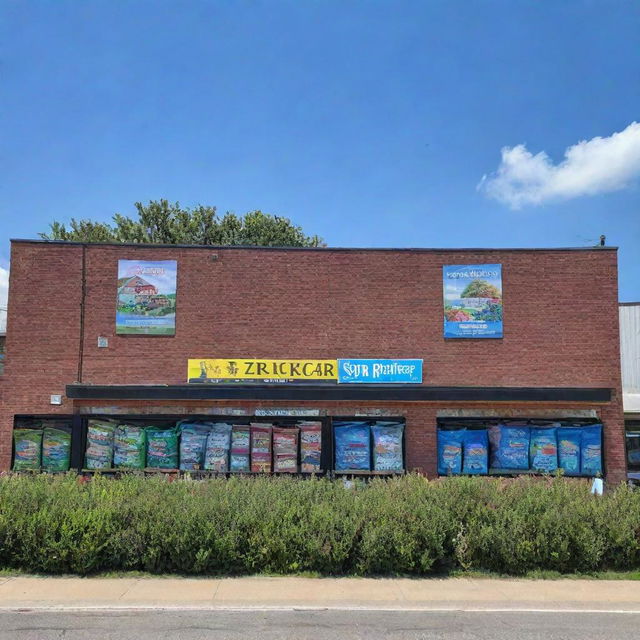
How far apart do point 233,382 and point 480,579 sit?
305 inches

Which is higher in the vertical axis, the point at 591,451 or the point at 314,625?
the point at 591,451

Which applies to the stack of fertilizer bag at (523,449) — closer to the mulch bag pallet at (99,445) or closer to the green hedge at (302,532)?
the green hedge at (302,532)

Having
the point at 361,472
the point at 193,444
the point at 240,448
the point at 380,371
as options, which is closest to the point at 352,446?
the point at 361,472

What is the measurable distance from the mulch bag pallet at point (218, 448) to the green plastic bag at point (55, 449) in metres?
3.23

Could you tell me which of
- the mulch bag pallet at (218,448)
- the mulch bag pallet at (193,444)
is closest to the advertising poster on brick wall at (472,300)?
the mulch bag pallet at (218,448)

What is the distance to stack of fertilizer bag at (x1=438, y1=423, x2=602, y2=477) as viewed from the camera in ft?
47.7

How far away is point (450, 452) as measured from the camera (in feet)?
48.0

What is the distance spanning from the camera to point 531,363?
48.3 feet

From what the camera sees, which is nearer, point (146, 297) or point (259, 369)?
point (259, 369)

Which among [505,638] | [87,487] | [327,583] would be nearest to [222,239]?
[87,487]

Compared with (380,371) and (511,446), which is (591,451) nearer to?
(511,446)

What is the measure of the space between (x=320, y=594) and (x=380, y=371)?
7.53 meters

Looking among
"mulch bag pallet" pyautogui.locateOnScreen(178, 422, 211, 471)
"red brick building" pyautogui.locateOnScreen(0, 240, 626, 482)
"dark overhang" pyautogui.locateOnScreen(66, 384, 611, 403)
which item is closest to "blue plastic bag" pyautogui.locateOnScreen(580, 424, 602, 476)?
"red brick building" pyautogui.locateOnScreen(0, 240, 626, 482)

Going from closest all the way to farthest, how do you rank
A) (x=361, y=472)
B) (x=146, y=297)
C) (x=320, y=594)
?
(x=320, y=594)
(x=361, y=472)
(x=146, y=297)
